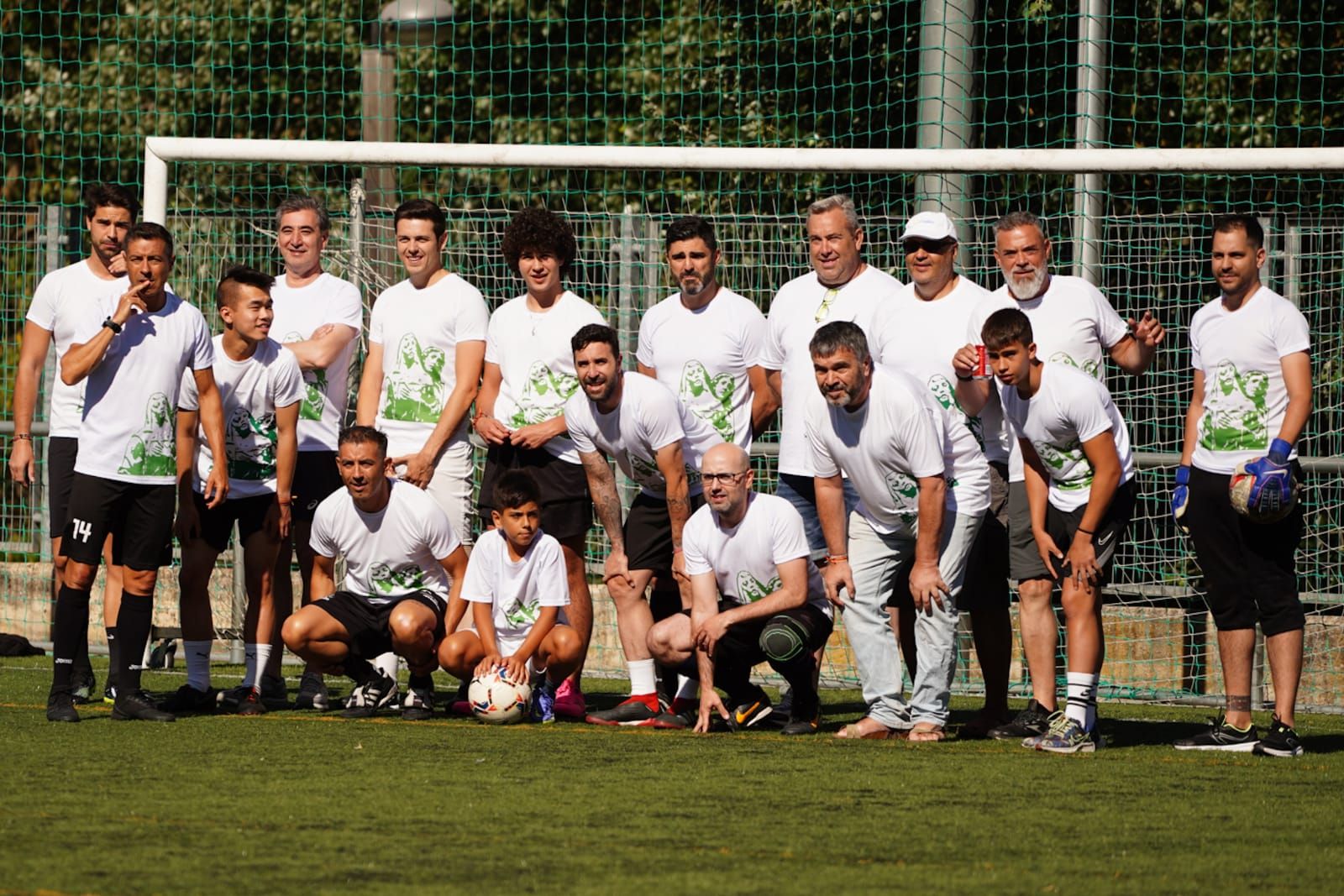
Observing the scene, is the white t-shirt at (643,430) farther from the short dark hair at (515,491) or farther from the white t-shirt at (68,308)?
the white t-shirt at (68,308)

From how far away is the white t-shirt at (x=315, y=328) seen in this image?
910 cm

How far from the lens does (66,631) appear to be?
8.08 metres

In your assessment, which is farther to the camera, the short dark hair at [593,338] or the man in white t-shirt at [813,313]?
the man in white t-shirt at [813,313]

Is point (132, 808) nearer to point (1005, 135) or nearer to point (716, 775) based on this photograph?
point (716, 775)

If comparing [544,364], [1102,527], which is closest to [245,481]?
[544,364]

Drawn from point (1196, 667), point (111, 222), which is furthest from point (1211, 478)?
point (111, 222)

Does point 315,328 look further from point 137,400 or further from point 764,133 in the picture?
point 764,133

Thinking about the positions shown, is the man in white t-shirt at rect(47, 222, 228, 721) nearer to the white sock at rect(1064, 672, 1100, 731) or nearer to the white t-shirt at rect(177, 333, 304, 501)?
the white t-shirt at rect(177, 333, 304, 501)

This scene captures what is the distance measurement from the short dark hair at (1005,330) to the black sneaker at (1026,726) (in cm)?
157

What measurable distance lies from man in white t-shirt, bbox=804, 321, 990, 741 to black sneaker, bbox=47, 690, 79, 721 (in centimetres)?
312

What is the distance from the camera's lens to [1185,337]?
1092cm

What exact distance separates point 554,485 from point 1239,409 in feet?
9.70

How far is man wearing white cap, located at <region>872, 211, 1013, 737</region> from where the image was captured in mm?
8094

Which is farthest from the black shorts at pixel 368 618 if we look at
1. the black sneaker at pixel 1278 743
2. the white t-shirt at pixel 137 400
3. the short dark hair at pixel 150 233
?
the black sneaker at pixel 1278 743
